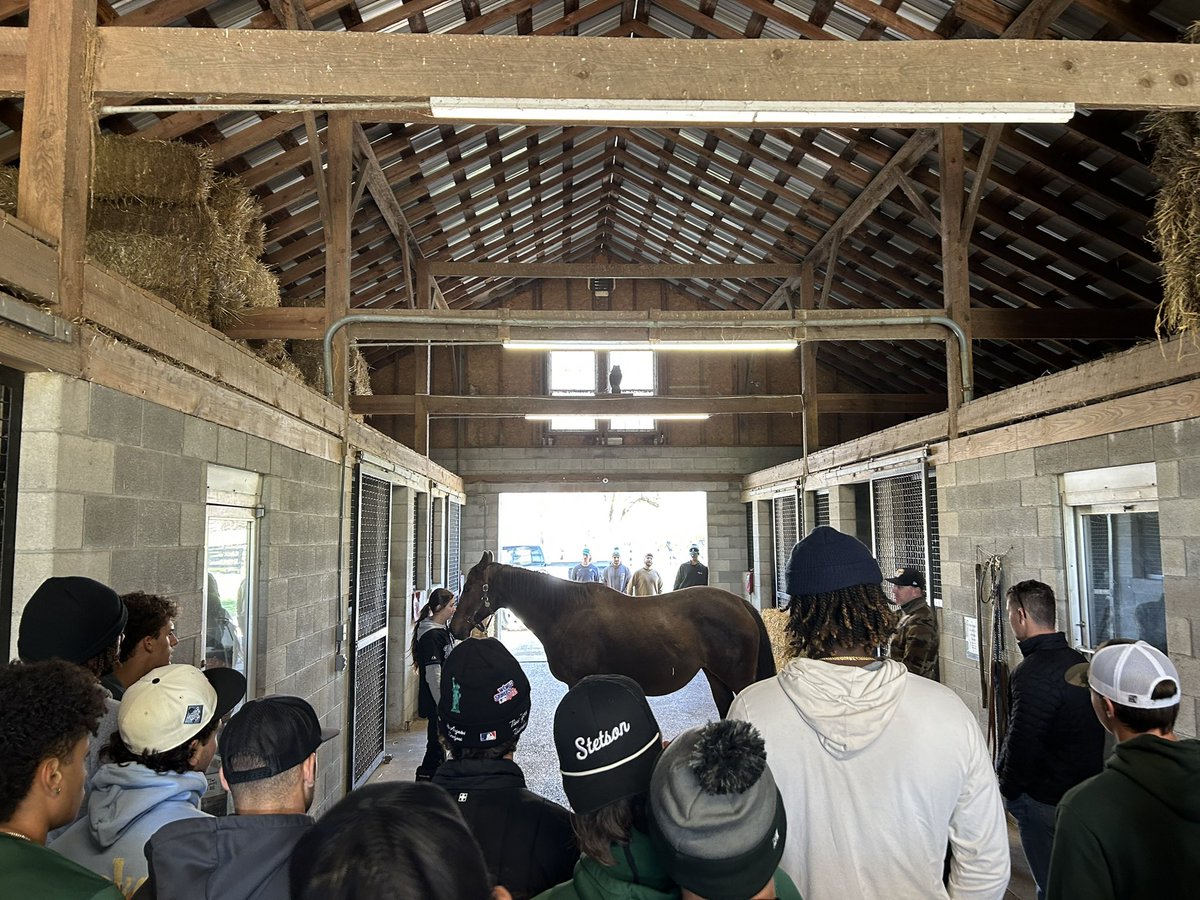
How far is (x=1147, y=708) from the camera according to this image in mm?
1767

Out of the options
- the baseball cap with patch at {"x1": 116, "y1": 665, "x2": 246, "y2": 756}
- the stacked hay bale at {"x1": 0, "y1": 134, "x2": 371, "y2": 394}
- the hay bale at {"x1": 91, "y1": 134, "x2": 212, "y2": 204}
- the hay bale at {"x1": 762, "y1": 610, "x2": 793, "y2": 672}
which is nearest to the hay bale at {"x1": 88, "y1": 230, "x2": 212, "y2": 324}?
the stacked hay bale at {"x1": 0, "y1": 134, "x2": 371, "y2": 394}

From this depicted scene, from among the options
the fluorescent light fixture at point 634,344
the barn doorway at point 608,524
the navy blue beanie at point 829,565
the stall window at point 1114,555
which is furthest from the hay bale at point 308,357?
the barn doorway at point 608,524

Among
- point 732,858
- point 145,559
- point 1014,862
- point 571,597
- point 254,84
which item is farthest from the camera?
point 571,597

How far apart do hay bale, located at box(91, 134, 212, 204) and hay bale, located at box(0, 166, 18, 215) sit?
0.35 meters

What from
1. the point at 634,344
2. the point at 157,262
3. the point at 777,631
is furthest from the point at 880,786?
the point at 777,631

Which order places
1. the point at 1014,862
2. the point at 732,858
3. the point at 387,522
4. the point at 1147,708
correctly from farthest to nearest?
the point at 387,522
the point at 1014,862
the point at 1147,708
the point at 732,858

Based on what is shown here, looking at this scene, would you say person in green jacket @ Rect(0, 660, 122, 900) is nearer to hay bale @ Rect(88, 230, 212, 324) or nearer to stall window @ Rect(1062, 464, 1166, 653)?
hay bale @ Rect(88, 230, 212, 324)

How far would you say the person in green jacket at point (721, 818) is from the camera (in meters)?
1.12

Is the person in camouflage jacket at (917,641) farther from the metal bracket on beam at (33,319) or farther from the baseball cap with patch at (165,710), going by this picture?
the metal bracket on beam at (33,319)

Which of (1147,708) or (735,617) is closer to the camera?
(1147,708)

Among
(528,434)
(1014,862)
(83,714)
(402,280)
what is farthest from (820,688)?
(528,434)

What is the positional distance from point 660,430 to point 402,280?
16.8ft

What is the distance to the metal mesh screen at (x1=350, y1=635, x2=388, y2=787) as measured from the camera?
6145 mm

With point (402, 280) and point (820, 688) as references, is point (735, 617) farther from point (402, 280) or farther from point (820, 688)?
point (402, 280)
